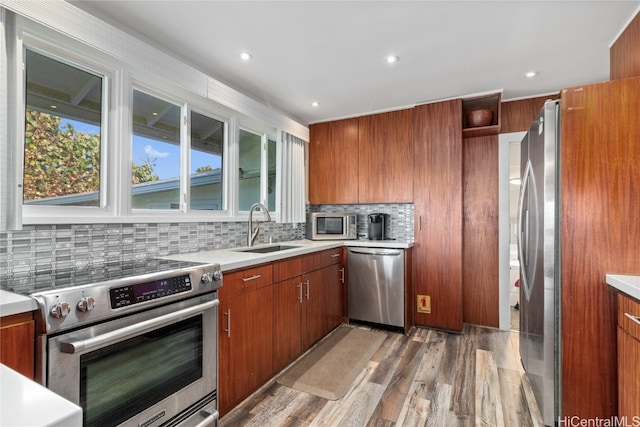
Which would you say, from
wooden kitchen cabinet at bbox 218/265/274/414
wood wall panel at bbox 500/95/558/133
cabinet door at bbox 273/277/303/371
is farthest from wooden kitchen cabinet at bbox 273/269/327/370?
wood wall panel at bbox 500/95/558/133

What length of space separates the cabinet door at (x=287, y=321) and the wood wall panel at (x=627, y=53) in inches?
102

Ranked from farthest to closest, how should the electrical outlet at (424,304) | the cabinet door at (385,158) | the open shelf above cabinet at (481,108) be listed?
the cabinet door at (385,158), the electrical outlet at (424,304), the open shelf above cabinet at (481,108)

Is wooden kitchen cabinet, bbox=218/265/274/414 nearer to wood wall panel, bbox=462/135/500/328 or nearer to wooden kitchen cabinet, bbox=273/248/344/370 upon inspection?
wooden kitchen cabinet, bbox=273/248/344/370

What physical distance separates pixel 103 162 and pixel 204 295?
107 centimetres

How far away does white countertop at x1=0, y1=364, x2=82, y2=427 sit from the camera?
1.42 ft

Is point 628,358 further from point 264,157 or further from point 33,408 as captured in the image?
point 264,157

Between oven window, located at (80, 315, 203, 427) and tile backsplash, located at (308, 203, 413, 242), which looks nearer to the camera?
oven window, located at (80, 315, 203, 427)

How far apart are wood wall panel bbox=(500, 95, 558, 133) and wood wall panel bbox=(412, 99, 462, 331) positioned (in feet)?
1.83

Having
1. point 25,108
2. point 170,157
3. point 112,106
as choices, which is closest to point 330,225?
point 170,157

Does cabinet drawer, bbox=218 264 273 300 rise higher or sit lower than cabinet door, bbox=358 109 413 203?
lower

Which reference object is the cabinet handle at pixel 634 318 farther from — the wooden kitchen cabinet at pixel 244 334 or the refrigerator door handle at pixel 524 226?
the wooden kitchen cabinet at pixel 244 334

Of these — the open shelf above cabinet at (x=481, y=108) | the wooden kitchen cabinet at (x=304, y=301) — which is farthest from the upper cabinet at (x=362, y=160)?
the wooden kitchen cabinet at (x=304, y=301)

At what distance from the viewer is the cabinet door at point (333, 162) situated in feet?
12.3

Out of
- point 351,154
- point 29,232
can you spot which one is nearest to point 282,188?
point 351,154
